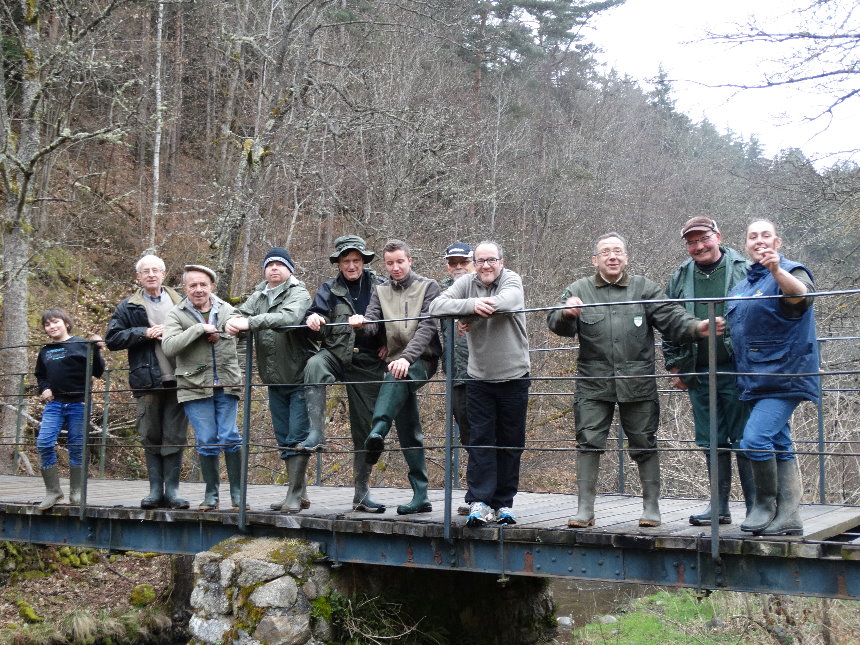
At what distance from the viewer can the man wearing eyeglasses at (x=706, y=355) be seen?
18.4 ft

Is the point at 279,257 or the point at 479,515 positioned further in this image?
the point at 279,257

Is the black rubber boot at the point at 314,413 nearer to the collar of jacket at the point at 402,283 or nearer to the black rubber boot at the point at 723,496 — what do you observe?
the collar of jacket at the point at 402,283

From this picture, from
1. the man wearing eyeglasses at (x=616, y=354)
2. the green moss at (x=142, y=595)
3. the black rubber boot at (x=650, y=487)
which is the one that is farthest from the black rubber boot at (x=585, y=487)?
the green moss at (x=142, y=595)

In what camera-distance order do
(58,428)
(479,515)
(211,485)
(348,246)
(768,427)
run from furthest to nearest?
(58,428) < (211,485) < (348,246) < (479,515) < (768,427)

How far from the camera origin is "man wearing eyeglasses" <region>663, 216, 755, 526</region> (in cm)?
561

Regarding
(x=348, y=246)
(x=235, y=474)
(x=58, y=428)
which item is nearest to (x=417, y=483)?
(x=235, y=474)

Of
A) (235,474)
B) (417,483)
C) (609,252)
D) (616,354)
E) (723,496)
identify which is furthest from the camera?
(235,474)

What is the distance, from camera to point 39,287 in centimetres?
1750

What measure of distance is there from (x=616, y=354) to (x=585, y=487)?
2.93 feet

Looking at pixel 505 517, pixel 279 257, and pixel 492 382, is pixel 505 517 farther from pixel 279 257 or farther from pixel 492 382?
pixel 279 257

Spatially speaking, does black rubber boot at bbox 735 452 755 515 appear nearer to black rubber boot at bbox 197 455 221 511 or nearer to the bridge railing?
the bridge railing

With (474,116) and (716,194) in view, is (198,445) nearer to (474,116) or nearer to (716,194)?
(474,116)

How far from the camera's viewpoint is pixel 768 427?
4.85 meters

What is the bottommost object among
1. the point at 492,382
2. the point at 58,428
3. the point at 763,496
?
the point at 763,496
